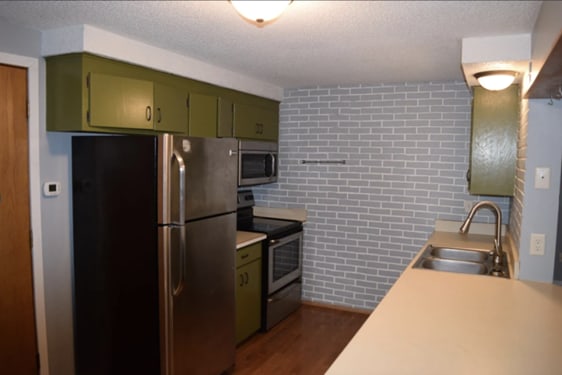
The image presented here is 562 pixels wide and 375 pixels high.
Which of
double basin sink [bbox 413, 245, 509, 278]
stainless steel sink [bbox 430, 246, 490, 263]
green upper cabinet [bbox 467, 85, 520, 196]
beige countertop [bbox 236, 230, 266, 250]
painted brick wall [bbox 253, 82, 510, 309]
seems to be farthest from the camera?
painted brick wall [bbox 253, 82, 510, 309]

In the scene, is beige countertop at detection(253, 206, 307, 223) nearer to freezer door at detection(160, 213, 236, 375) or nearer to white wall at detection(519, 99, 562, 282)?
freezer door at detection(160, 213, 236, 375)

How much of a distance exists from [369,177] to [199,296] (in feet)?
6.97

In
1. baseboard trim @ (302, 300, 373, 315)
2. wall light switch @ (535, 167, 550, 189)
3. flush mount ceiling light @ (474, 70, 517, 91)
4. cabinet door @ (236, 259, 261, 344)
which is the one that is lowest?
baseboard trim @ (302, 300, 373, 315)

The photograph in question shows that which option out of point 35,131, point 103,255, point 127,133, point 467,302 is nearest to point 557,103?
point 467,302

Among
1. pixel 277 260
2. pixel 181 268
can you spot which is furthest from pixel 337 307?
pixel 181 268

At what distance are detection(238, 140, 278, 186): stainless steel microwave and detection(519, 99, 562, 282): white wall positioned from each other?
2.20m

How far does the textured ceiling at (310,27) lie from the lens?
202 cm

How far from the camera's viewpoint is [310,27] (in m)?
2.31

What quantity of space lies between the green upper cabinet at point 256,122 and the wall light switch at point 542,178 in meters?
2.28

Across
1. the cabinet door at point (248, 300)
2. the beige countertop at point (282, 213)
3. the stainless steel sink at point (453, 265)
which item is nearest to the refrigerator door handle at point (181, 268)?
the cabinet door at point (248, 300)

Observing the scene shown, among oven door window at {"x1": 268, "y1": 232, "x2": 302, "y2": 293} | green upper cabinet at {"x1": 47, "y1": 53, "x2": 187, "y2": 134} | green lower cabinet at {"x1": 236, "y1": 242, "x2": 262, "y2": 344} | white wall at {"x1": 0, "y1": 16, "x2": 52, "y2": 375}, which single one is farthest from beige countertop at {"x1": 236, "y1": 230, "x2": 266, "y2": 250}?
white wall at {"x1": 0, "y1": 16, "x2": 52, "y2": 375}

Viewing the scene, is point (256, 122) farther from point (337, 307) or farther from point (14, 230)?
point (14, 230)

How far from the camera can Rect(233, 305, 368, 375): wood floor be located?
326 centimetres

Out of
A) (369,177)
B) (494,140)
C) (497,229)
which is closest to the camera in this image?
(497,229)
